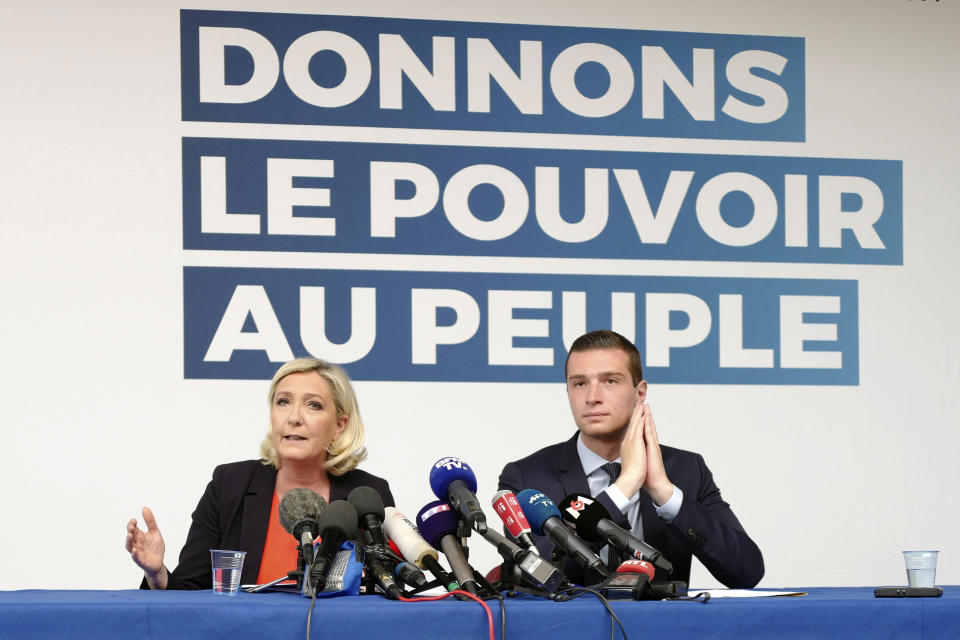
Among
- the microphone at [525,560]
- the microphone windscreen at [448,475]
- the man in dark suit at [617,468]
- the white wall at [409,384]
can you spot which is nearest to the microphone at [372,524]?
the microphone windscreen at [448,475]

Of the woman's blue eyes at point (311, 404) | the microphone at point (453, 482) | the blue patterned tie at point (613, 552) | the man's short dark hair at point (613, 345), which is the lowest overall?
the blue patterned tie at point (613, 552)

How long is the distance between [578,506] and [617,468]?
2.63ft

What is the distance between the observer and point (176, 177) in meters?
4.06

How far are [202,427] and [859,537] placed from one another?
99.5 inches

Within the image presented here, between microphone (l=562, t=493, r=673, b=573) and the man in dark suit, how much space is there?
0.40 m

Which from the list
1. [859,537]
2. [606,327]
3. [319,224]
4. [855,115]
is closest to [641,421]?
[606,327]

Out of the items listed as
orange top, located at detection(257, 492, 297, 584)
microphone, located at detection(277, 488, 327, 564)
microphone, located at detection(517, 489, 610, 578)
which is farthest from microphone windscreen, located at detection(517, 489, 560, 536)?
orange top, located at detection(257, 492, 297, 584)

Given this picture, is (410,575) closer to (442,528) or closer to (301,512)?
(442,528)

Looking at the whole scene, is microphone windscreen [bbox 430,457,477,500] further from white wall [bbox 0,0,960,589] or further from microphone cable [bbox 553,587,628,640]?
white wall [bbox 0,0,960,589]

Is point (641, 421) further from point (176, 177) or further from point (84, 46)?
point (84, 46)

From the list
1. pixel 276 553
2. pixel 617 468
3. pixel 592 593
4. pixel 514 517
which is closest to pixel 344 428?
pixel 276 553

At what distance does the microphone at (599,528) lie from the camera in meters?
2.03

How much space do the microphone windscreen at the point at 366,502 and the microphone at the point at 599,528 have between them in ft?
1.19

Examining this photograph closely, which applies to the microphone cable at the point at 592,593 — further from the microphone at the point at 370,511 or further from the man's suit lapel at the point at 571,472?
the man's suit lapel at the point at 571,472
